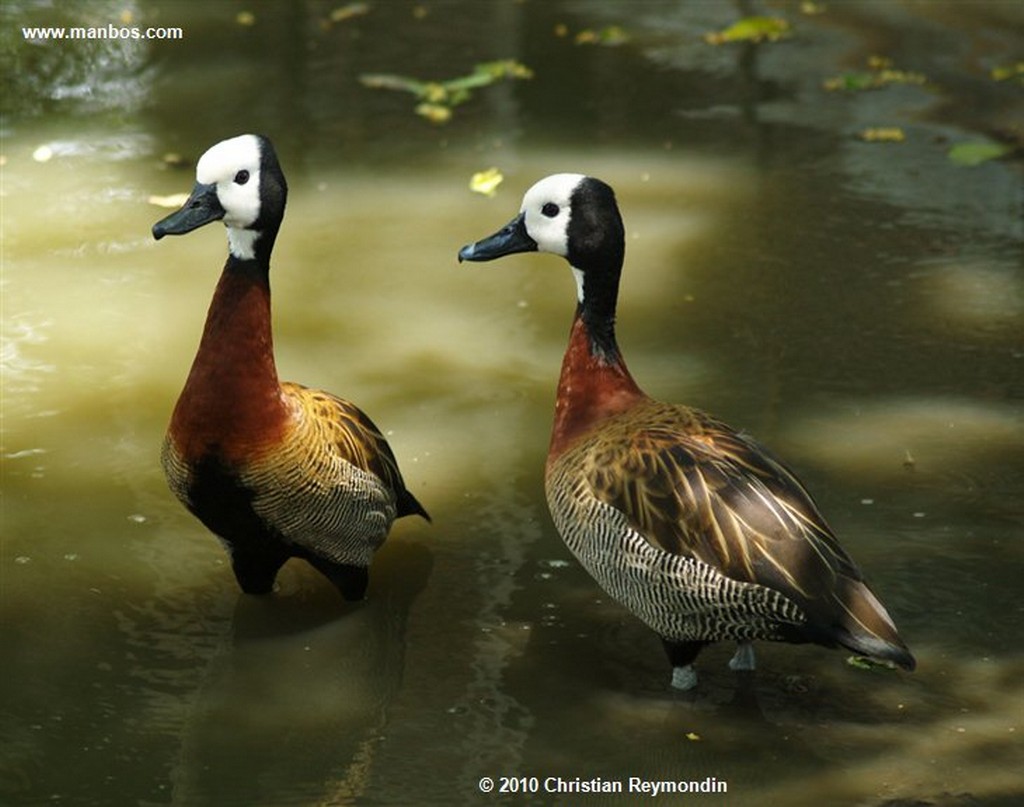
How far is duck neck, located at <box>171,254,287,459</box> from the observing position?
4.38 m

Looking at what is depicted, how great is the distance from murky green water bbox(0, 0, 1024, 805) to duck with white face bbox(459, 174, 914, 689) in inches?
12.3

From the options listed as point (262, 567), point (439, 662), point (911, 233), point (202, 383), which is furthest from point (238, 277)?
point (911, 233)

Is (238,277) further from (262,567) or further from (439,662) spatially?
(439,662)

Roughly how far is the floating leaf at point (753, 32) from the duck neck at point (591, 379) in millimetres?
5028

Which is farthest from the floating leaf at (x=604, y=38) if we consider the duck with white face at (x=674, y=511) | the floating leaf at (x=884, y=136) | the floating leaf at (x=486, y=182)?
the duck with white face at (x=674, y=511)

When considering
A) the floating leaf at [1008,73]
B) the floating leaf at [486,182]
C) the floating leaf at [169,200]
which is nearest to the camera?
the floating leaf at [169,200]

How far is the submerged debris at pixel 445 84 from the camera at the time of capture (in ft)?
27.7

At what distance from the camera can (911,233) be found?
277 inches

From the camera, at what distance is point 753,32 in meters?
9.32

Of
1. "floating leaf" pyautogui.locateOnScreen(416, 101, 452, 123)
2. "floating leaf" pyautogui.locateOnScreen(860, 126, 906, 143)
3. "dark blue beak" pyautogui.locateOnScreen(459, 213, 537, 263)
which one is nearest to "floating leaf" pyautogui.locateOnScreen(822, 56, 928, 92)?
"floating leaf" pyautogui.locateOnScreen(860, 126, 906, 143)

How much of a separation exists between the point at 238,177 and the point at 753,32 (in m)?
5.40

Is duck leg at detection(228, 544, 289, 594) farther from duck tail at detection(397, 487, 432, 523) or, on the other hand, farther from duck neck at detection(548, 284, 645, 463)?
duck neck at detection(548, 284, 645, 463)

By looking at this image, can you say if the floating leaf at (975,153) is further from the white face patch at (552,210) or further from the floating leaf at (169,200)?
the white face patch at (552,210)

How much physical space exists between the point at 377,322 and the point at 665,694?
2.49 meters
